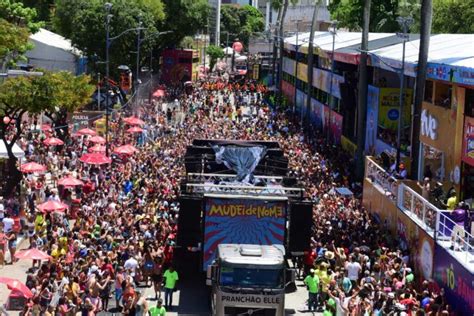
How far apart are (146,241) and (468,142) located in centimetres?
1035

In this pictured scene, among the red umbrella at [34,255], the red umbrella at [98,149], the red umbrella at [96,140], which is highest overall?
the red umbrella at [34,255]

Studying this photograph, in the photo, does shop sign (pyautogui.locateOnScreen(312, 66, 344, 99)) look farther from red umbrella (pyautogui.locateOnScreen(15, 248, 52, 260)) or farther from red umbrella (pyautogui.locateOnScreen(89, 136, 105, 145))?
red umbrella (pyautogui.locateOnScreen(15, 248, 52, 260))

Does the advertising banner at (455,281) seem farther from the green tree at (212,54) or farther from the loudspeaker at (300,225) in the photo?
the green tree at (212,54)

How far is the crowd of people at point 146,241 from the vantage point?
67.3 feet

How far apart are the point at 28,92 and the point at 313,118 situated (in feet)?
109

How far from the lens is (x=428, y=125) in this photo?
108 feet

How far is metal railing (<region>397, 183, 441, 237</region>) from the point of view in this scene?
23.9 m

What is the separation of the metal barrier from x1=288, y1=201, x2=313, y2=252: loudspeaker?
7188 mm

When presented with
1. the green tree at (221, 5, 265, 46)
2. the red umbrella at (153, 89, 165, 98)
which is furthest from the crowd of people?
the green tree at (221, 5, 265, 46)

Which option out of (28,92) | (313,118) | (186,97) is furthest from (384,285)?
(186,97)

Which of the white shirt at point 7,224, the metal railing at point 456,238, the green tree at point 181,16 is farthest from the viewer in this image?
the green tree at point 181,16

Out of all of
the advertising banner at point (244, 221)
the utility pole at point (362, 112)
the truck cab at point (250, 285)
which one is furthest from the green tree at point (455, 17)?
the truck cab at point (250, 285)

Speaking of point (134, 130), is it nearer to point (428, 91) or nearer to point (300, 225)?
point (428, 91)

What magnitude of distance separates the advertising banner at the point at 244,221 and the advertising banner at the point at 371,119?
22.1 meters
